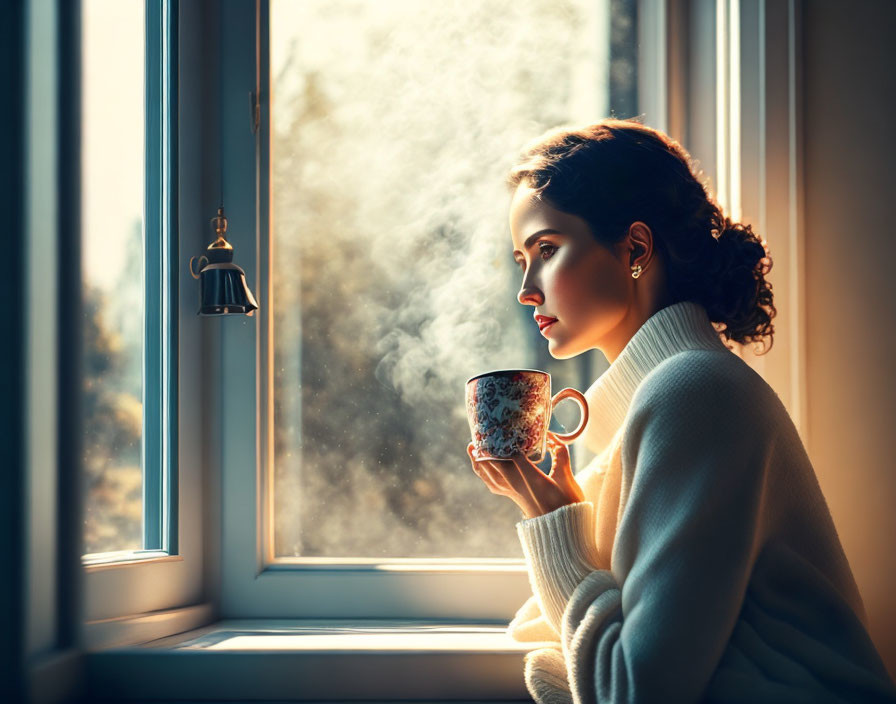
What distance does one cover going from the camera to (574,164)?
989 mm

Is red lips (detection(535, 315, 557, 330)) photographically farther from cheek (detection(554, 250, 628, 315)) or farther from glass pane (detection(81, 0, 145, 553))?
glass pane (detection(81, 0, 145, 553))

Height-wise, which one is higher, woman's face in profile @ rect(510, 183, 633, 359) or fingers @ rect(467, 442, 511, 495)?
woman's face in profile @ rect(510, 183, 633, 359)

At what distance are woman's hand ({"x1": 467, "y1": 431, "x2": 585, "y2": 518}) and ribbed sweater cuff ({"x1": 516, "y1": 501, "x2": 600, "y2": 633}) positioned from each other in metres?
0.02

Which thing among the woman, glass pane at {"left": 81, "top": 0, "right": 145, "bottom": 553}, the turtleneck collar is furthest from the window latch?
the turtleneck collar

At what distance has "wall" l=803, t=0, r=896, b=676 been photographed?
1.13 meters

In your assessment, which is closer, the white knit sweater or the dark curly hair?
the white knit sweater

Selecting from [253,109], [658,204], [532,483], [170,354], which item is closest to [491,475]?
[532,483]

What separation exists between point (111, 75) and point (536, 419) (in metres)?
0.82

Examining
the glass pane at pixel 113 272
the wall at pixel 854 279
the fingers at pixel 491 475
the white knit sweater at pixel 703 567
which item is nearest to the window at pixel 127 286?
the glass pane at pixel 113 272

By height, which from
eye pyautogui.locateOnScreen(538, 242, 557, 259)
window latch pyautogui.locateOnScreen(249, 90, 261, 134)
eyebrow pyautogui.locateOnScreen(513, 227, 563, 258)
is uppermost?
window latch pyautogui.locateOnScreen(249, 90, 261, 134)

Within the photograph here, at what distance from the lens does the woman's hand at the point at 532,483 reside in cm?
90

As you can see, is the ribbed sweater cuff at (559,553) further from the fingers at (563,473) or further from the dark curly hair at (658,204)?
the dark curly hair at (658,204)

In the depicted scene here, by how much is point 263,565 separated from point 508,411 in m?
0.58

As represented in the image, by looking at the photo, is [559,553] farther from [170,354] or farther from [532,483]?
[170,354]
